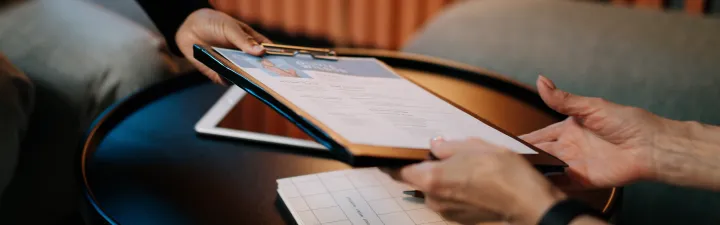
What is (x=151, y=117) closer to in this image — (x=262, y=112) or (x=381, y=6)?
(x=262, y=112)

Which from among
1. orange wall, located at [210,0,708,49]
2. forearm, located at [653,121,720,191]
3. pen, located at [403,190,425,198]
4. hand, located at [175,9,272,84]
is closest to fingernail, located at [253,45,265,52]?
hand, located at [175,9,272,84]

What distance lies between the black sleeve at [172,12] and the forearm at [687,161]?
70 cm

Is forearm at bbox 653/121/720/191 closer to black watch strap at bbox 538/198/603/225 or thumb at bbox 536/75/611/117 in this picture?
thumb at bbox 536/75/611/117

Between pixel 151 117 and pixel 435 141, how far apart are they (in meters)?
0.50

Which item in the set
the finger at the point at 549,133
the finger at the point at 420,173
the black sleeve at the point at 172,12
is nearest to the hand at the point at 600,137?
the finger at the point at 549,133

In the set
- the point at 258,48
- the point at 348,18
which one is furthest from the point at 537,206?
the point at 348,18

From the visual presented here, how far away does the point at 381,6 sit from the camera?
225 cm

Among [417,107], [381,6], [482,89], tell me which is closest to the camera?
[417,107]

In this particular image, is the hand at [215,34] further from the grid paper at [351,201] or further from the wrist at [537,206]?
the wrist at [537,206]

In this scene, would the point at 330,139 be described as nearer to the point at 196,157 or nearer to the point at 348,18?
the point at 196,157

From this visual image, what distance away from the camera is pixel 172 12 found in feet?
3.33

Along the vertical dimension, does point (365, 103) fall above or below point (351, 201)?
above

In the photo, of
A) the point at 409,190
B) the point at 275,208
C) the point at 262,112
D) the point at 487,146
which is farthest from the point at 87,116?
the point at 487,146

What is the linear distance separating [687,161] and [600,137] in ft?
0.33
